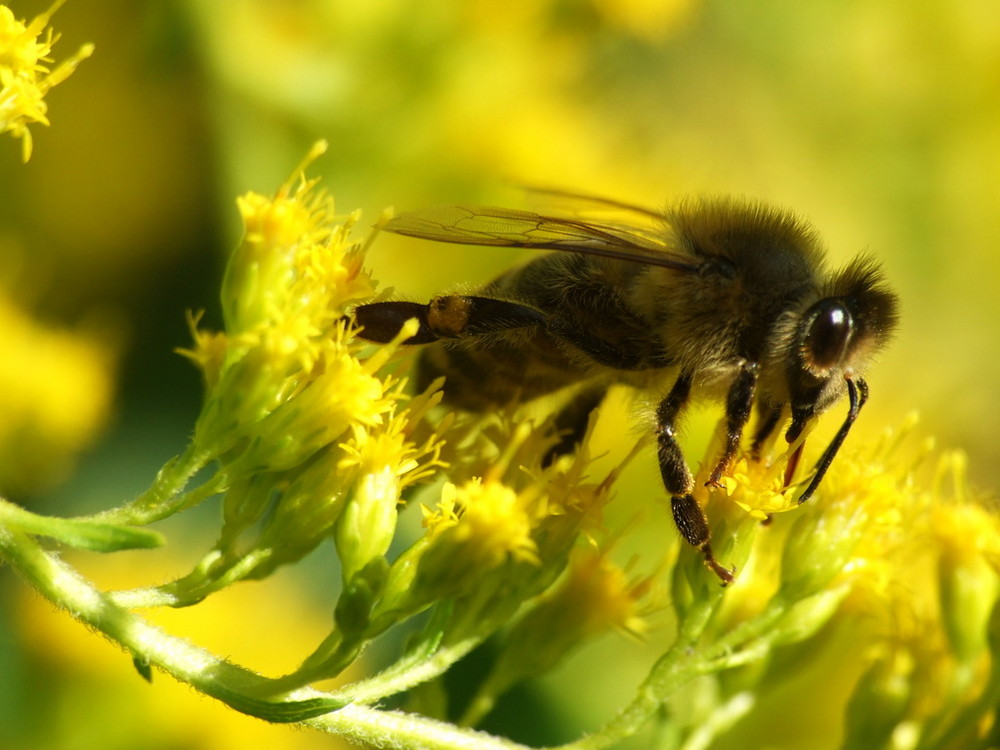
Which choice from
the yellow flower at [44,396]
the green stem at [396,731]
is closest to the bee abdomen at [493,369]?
the green stem at [396,731]

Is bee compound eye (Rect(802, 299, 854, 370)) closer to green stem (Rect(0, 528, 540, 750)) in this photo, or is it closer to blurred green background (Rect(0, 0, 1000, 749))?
blurred green background (Rect(0, 0, 1000, 749))

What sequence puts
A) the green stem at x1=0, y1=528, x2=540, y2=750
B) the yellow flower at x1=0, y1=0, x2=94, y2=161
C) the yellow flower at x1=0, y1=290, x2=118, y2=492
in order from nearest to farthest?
the green stem at x1=0, y1=528, x2=540, y2=750, the yellow flower at x1=0, y1=0, x2=94, y2=161, the yellow flower at x1=0, y1=290, x2=118, y2=492

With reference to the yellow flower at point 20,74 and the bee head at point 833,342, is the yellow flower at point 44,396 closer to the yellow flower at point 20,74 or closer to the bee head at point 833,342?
the yellow flower at point 20,74

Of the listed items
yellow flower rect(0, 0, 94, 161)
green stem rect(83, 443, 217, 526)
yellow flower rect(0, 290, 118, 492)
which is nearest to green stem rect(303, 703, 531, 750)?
green stem rect(83, 443, 217, 526)

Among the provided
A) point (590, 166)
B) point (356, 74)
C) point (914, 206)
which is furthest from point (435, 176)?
point (914, 206)

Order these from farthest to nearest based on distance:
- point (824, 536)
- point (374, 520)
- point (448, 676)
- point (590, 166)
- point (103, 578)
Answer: point (590, 166)
point (103, 578)
point (448, 676)
point (824, 536)
point (374, 520)

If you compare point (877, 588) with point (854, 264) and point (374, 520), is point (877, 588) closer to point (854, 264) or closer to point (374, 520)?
point (854, 264)

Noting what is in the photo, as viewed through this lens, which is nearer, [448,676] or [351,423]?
[351,423]
